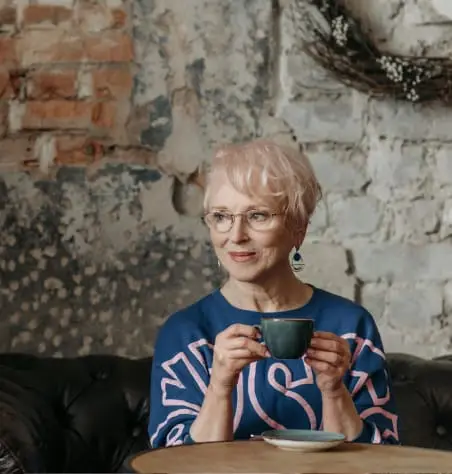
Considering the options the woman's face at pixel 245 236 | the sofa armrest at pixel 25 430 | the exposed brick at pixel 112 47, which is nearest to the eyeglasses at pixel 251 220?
the woman's face at pixel 245 236

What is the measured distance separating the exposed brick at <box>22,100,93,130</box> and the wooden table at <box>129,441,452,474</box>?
1438 millimetres

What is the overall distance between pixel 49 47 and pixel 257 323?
127 centimetres

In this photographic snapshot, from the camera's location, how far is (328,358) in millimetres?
1781

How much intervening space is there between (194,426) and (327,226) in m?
1.20

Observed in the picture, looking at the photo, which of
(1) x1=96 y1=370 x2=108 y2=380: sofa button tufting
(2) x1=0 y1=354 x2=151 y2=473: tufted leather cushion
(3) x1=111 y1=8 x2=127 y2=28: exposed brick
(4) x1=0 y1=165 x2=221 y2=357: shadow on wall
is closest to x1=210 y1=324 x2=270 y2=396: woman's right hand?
(2) x1=0 y1=354 x2=151 y2=473: tufted leather cushion

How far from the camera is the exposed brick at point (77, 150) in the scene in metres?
2.94

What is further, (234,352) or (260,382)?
(260,382)

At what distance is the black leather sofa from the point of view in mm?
2477

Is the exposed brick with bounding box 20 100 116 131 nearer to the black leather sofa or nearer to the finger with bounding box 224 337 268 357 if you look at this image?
the black leather sofa

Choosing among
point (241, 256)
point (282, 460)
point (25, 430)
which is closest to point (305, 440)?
point (282, 460)

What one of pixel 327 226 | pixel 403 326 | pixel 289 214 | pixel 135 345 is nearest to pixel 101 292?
pixel 135 345

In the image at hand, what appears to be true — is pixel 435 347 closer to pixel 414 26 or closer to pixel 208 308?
pixel 414 26

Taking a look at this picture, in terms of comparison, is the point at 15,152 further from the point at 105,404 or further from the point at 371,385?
the point at 371,385

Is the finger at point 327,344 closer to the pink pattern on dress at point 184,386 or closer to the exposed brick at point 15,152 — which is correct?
the pink pattern on dress at point 184,386
